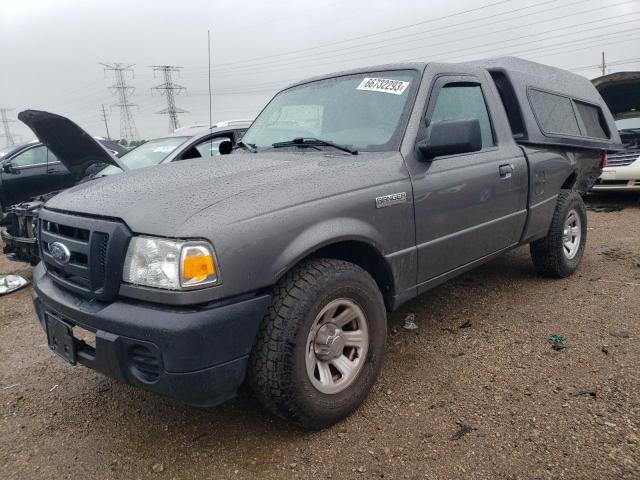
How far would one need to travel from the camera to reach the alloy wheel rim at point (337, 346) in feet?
7.55

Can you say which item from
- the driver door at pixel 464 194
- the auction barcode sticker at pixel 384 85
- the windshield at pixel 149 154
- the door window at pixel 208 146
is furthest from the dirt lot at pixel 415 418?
the door window at pixel 208 146

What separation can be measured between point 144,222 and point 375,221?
115cm

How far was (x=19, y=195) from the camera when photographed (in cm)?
791

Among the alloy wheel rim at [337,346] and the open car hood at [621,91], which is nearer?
the alloy wheel rim at [337,346]

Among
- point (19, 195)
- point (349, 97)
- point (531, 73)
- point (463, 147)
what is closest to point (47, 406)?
point (349, 97)

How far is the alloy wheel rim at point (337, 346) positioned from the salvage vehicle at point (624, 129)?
19.9ft

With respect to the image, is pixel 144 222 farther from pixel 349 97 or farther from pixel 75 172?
pixel 75 172

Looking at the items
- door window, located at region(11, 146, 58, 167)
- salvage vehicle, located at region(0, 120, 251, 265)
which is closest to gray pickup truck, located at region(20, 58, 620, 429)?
salvage vehicle, located at region(0, 120, 251, 265)

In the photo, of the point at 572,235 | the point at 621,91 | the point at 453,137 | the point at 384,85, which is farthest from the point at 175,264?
the point at 621,91

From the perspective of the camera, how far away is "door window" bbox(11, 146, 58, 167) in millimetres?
8086

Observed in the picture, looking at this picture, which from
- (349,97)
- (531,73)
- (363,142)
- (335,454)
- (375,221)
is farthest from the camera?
(531,73)

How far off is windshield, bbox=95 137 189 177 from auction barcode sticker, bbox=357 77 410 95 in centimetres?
Result: 326

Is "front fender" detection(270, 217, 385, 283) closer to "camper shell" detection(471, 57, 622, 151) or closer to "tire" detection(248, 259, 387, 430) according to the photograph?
"tire" detection(248, 259, 387, 430)

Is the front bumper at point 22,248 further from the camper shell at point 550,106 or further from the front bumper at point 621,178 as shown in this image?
the front bumper at point 621,178
